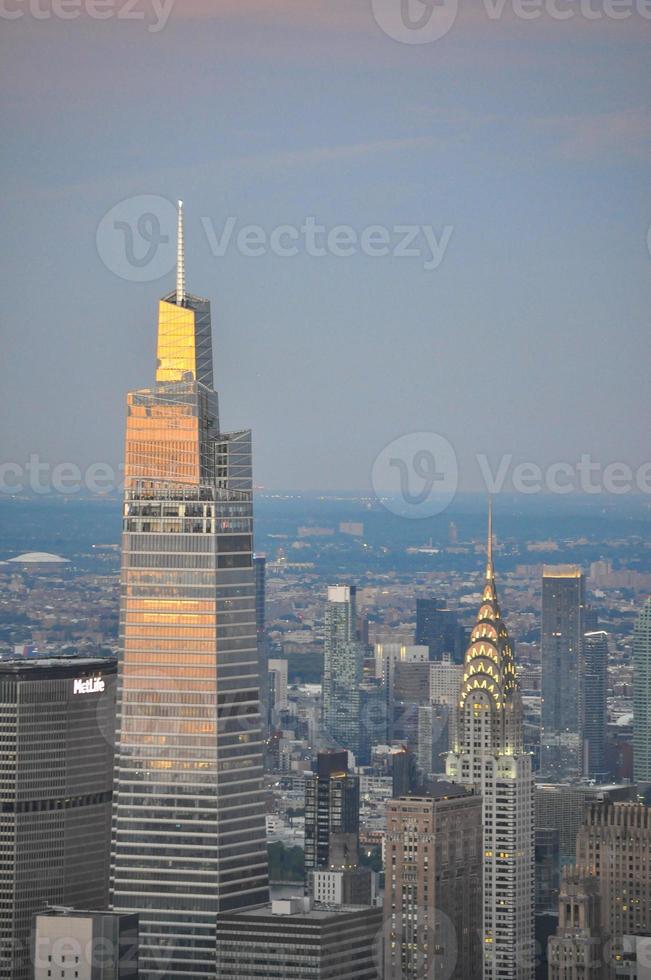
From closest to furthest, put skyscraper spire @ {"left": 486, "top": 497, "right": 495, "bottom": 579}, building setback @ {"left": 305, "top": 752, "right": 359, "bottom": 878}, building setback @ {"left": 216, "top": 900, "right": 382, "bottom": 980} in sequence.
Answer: building setback @ {"left": 216, "top": 900, "right": 382, "bottom": 980} → skyscraper spire @ {"left": 486, "top": 497, "right": 495, "bottom": 579} → building setback @ {"left": 305, "top": 752, "right": 359, "bottom": 878}

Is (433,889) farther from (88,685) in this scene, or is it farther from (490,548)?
(490,548)

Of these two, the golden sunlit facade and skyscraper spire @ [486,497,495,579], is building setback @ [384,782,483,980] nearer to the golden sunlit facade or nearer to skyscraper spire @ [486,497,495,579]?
the golden sunlit facade

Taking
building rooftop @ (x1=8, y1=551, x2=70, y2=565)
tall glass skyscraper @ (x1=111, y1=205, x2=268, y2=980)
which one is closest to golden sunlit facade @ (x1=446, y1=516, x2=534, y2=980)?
tall glass skyscraper @ (x1=111, y1=205, x2=268, y2=980)

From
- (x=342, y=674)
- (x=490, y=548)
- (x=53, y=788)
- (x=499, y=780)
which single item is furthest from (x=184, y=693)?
(x=342, y=674)

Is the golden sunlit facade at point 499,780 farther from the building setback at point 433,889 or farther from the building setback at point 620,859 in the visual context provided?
the building setback at point 620,859

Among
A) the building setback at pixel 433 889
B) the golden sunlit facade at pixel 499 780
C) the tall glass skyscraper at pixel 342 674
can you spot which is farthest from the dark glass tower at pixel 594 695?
the building setback at pixel 433 889
